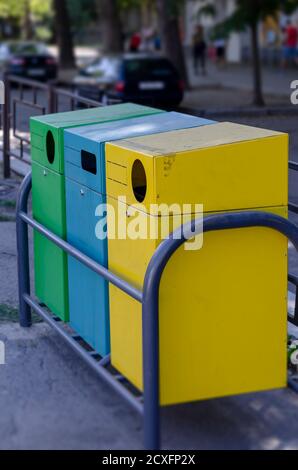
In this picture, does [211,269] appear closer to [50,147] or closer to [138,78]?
[50,147]

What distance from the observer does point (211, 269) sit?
4.82 meters

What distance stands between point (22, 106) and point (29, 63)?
23.7 meters

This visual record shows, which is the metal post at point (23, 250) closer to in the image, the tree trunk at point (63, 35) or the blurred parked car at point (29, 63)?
the blurred parked car at point (29, 63)

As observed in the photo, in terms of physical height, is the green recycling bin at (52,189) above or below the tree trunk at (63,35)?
above

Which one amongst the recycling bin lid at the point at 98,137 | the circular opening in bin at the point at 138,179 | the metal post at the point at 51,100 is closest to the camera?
the circular opening in bin at the point at 138,179

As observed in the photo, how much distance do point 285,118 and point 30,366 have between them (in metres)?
4.54

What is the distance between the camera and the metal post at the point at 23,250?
6.57m

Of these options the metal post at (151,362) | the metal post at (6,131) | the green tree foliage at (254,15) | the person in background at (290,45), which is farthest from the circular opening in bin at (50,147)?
the person in background at (290,45)

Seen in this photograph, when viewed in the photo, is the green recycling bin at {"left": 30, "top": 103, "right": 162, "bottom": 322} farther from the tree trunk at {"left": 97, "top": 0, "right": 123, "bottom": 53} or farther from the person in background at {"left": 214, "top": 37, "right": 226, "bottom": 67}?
the person in background at {"left": 214, "top": 37, "right": 226, "bottom": 67}

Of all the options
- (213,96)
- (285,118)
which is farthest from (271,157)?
(213,96)

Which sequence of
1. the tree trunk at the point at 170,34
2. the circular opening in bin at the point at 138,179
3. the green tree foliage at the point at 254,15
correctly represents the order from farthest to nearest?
the tree trunk at the point at 170,34
the green tree foliage at the point at 254,15
the circular opening in bin at the point at 138,179

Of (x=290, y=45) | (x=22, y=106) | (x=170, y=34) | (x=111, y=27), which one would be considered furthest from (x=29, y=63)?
(x=22, y=106)

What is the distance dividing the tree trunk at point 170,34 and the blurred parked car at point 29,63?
844cm

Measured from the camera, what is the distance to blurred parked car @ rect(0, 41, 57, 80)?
36.0m
